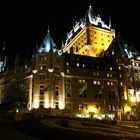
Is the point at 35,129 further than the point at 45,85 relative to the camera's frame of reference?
No

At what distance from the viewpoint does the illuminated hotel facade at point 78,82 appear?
72.2 m

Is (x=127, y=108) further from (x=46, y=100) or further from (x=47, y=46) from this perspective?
(x=47, y=46)

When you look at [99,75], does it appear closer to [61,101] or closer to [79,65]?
[79,65]

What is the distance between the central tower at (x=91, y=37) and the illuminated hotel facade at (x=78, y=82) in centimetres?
1561

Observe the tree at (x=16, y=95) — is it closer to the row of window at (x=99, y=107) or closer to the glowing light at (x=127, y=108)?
the row of window at (x=99, y=107)

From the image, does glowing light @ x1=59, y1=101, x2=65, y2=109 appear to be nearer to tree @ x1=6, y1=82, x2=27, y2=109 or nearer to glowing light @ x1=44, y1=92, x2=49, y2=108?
glowing light @ x1=44, y1=92, x2=49, y2=108

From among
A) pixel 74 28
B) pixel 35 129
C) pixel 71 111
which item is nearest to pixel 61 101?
pixel 71 111

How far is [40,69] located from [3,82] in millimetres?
24131

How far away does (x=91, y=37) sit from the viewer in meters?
113

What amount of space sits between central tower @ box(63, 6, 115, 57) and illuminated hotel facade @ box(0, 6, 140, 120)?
615 inches

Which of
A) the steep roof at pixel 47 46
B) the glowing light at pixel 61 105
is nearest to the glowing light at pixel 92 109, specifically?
the glowing light at pixel 61 105

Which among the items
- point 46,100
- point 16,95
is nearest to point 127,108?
point 46,100

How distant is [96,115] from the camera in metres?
75.3

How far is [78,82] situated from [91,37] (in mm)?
40560
